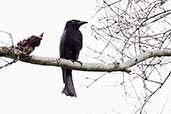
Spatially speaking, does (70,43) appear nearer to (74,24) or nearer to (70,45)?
(70,45)

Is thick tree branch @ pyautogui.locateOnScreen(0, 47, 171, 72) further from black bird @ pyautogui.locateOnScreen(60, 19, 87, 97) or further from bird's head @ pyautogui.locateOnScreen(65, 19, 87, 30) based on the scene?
bird's head @ pyautogui.locateOnScreen(65, 19, 87, 30)

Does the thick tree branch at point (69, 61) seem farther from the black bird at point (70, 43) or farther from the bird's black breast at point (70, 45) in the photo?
the bird's black breast at point (70, 45)

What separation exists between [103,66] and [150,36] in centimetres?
108

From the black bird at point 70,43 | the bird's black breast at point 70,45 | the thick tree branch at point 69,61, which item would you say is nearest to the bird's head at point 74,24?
the black bird at point 70,43

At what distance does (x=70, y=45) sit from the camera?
545cm

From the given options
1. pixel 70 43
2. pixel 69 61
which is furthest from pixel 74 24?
pixel 69 61

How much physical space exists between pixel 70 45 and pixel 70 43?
3cm

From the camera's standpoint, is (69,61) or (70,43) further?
(70,43)

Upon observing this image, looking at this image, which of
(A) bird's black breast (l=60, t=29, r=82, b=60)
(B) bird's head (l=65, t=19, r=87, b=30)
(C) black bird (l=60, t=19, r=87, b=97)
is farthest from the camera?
(B) bird's head (l=65, t=19, r=87, b=30)

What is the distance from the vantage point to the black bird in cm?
521

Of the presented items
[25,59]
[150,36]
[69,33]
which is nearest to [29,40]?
[25,59]

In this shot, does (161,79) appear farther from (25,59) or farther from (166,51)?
(25,59)

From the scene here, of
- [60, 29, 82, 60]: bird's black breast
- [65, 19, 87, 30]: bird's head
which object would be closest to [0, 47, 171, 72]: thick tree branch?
[60, 29, 82, 60]: bird's black breast

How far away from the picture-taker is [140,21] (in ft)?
13.8
